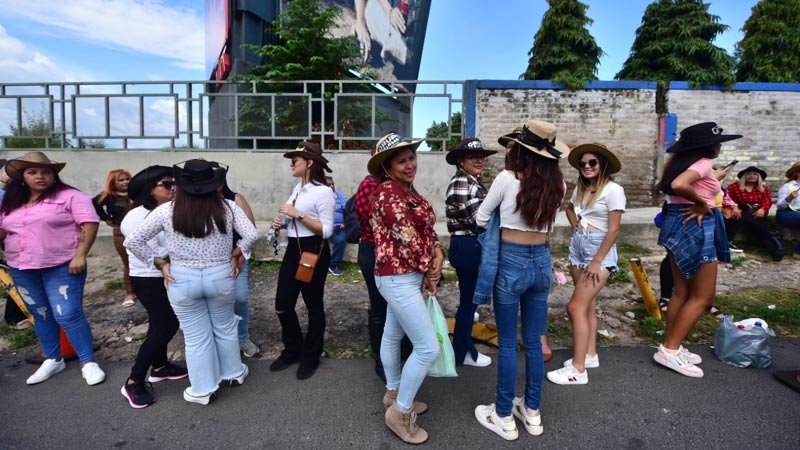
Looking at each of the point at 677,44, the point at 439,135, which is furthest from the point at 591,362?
the point at 677,44

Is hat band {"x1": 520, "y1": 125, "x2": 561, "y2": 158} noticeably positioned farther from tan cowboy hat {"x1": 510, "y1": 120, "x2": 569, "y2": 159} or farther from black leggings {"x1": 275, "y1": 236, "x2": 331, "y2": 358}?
black leggings {"x1": 275, "y1": 236, "x2": 331, "y2": 358}

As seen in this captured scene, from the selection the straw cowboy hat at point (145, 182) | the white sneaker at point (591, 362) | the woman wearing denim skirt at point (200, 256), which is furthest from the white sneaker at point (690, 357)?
the straw cowboy hat at point (145, 182)

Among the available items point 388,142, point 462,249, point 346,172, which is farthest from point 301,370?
point 346,172

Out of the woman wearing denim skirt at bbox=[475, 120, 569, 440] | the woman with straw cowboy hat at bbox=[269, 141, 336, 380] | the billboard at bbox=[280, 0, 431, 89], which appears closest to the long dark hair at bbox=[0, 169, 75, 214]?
the woman with straw cowboy hat at bbox=[269, 141, 336, 380]

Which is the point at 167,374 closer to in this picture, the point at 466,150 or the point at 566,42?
the point at 466,150

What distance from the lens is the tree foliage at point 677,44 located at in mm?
11508

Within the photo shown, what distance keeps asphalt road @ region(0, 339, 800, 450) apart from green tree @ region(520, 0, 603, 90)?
10.5 meters

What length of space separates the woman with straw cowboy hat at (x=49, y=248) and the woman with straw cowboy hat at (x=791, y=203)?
9.18m

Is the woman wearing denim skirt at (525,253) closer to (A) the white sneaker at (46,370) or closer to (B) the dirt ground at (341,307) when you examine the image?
(B) the dirt ground at (341,307)

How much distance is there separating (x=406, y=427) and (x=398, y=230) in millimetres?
1185

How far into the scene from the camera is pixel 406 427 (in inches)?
97.3

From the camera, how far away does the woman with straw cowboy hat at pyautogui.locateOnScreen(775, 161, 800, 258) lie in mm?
6535

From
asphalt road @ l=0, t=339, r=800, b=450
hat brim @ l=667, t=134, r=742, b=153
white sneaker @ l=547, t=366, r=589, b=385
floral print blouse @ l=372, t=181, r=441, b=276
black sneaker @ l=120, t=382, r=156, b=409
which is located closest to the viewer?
floral print blouse @ l=372, t=181, r=441, b=276

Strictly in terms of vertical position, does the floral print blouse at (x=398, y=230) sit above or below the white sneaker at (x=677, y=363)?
above
